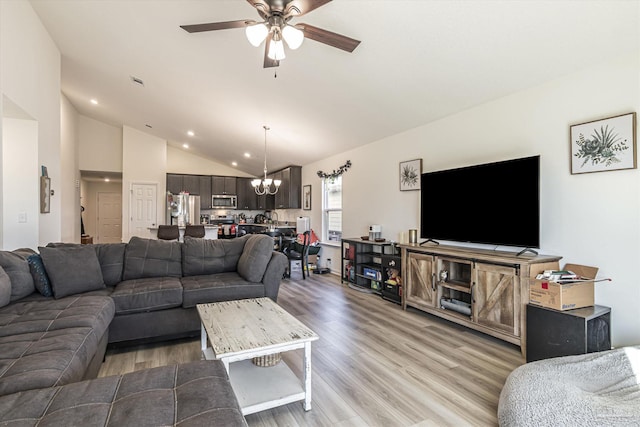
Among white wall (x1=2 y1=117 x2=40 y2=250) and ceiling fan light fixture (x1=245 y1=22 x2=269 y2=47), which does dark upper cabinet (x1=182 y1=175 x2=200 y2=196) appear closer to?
white wall (x1=2 y1=117 x2=40 y2=250)

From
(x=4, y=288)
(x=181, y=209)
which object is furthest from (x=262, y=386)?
(x=181, y=209)

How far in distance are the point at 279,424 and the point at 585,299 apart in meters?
2.57

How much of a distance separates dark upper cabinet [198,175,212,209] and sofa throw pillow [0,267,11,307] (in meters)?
6.96

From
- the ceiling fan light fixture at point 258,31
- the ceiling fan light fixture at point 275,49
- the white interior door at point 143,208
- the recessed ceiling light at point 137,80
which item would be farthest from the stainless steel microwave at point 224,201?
the ceiling fan light fixture at point 258,31

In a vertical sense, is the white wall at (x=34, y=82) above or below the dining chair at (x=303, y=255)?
above

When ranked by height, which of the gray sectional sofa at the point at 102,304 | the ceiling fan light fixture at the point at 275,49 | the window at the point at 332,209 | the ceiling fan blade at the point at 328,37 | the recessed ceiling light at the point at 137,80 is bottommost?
the gray sectional sofa at the point at 102,304

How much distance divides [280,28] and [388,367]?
2637 mm

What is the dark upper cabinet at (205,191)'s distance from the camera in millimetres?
9211

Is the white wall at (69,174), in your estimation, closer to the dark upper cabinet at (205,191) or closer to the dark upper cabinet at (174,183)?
the dark upper cabinet at (174,183)

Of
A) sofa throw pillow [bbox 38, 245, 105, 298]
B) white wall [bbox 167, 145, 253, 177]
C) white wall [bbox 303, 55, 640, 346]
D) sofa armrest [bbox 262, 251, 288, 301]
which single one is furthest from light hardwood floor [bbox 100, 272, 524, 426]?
white wall [bbox 167, 145, 253, 177]

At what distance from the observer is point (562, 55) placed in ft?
Answer: 8.53

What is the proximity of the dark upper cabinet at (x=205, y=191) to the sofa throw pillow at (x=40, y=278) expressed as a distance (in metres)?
6.61

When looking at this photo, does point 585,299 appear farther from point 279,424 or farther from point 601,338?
point 279,424

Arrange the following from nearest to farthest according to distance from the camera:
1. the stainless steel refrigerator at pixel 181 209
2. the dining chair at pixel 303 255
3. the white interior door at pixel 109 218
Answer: the dining chair at pixel 303 255 < the stainless steel refrigerator at pixel 181 209 < the white interior door at pixel 109 218
